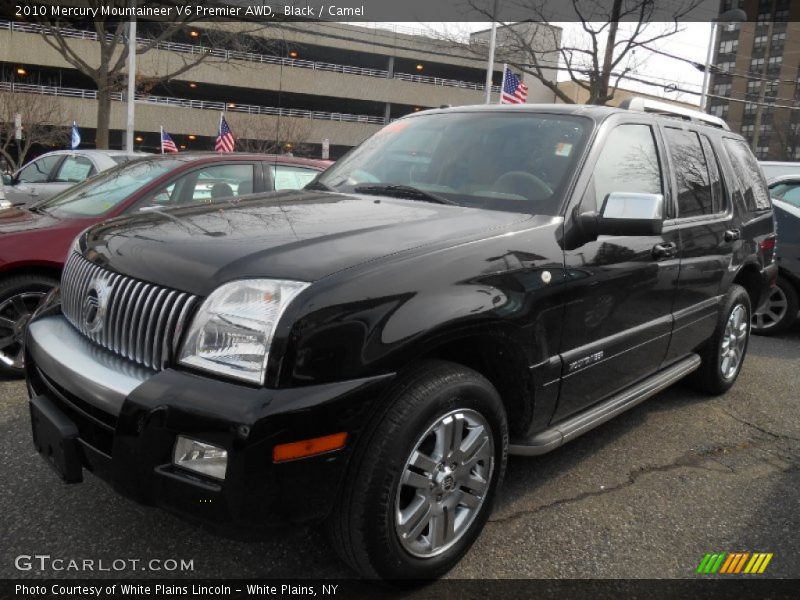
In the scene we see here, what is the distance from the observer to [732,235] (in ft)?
13.9

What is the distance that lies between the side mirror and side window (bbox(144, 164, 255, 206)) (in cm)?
289

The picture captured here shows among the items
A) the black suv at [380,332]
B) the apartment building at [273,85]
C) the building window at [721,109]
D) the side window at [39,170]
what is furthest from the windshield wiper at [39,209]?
the building window at [721,109]

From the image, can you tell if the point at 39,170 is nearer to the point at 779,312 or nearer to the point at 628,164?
the point at 628,164

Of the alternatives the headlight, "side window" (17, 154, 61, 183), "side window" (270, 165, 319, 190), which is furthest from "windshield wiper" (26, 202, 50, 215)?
"side window" (17, 154, 61, 183)

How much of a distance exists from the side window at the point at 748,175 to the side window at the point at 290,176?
3.42 m

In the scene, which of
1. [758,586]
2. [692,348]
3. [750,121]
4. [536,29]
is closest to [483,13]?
[536,29]

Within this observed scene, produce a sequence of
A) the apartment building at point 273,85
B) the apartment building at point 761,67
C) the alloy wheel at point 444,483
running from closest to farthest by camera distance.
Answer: the alloy wheel at point 444,483 → the apartment building at point 273,85 → the apartment building at point 761,67

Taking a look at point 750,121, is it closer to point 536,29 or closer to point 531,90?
point 531,90

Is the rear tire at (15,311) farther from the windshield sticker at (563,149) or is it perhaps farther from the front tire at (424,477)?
the windshield sticker at (563,149)

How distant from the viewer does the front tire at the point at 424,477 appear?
211 cm

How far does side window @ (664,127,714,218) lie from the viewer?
3.76 meters

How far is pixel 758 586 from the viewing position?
2.56 metres

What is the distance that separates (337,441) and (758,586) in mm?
1804

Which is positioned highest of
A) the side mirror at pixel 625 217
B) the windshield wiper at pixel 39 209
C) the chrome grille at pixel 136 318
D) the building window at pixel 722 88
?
the building window at pixel 722 88
